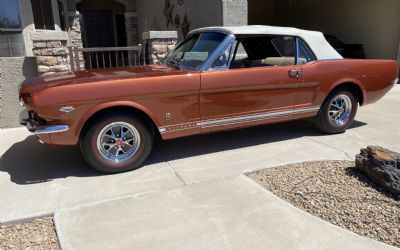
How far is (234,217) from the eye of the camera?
3.27 meters

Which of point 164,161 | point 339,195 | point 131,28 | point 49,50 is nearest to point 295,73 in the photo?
point 339,195

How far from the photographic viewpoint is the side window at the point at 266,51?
17.1 feet

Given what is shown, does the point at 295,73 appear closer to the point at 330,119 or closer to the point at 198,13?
the point at 330,119

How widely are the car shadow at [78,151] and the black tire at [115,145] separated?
229 millimetres

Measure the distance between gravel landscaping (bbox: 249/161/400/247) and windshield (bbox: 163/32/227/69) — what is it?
1635mm

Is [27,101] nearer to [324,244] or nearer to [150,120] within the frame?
[150,120]

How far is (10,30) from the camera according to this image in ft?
27.9

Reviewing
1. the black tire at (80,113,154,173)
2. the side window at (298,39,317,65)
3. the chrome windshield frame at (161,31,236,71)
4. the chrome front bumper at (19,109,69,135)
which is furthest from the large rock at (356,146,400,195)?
the chrome front bumper at (19,109,69,135)

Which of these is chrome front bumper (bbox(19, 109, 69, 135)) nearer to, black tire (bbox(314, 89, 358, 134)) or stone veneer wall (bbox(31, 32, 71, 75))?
stone veneer wall (bbox(31, 32, 71, 75))

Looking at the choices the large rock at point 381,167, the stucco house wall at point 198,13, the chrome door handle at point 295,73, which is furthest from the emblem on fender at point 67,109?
the stucco house wall at point 198,13

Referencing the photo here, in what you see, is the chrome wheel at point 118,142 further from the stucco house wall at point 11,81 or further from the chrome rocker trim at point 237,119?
the stucco house wall at point 11,81

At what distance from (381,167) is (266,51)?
8.06ft

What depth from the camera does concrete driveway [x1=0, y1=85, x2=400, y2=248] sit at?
12.3 ft

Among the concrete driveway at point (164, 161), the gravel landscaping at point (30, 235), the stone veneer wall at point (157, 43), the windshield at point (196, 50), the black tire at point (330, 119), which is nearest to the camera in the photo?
the gravel landscaping at point (30, 235)
